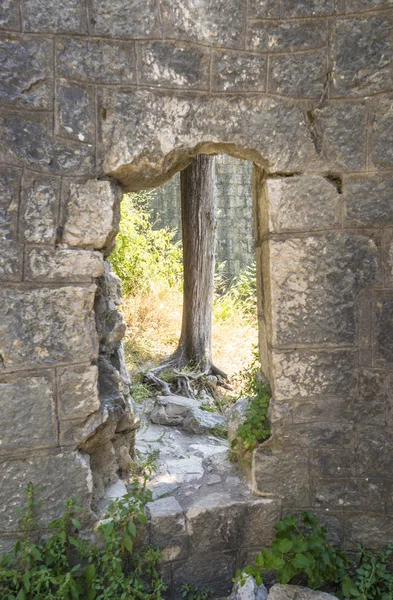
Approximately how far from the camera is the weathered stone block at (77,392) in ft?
7.43

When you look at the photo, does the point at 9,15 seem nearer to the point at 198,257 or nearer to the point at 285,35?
the point at 285,35

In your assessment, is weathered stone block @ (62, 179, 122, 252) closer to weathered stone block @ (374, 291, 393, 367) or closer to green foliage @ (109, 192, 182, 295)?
weathered stone block @ (374, 291, 393, 367)

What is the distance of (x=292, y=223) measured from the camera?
7.77 ft

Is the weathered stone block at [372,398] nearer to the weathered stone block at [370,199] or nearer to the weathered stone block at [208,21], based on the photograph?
the weathered stone block at [370,199]

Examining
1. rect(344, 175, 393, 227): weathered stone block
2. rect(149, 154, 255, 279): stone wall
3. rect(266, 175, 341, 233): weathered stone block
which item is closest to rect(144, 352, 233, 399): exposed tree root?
rect(266, 175, 341, 233): weathered stone block

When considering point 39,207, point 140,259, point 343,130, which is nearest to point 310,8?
point 343,130

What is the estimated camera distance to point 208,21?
223cm

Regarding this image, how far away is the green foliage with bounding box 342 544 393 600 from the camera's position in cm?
231

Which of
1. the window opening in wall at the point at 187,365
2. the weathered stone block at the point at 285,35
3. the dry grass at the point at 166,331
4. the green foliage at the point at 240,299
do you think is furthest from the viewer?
the green foliage at the point at 240,299

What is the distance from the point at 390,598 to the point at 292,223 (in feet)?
6.28

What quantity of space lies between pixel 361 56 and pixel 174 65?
93 cm

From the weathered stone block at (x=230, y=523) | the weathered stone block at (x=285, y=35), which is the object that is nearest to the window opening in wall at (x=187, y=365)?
the weathered stone block at (x=230, y=523)

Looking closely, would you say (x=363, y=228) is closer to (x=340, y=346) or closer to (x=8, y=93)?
(x=340, y=346)

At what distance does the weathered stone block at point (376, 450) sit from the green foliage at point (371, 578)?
0.43 m
